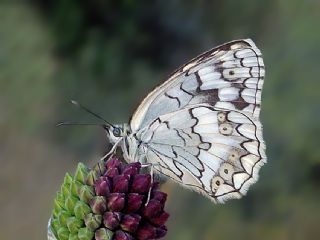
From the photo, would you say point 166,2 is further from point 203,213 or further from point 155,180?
point 155,180

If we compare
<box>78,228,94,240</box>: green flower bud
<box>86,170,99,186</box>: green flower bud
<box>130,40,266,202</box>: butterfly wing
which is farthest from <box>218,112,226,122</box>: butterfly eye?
<box>78,228,94,240</box>: green flower bud

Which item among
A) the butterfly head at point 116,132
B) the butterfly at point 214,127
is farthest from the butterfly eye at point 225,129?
the butterfly head at point 116,132

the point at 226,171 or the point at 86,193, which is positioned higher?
the point at 226,171

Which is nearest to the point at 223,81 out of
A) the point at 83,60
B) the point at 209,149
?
the point at 209,149

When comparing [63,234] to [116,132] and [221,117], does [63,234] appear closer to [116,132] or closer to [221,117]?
[116,132]

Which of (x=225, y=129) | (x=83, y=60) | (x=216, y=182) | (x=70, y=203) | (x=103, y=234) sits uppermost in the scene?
(x=83, y=60)

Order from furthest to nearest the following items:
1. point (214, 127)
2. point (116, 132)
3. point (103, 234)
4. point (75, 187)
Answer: point (214, 127) → point (116, 132) → point (75, 187) → point (103, 234)

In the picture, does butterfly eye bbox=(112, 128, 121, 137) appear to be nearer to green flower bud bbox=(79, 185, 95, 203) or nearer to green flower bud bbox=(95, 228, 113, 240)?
green flower bud bbox=(79, 185, 95, 203)
